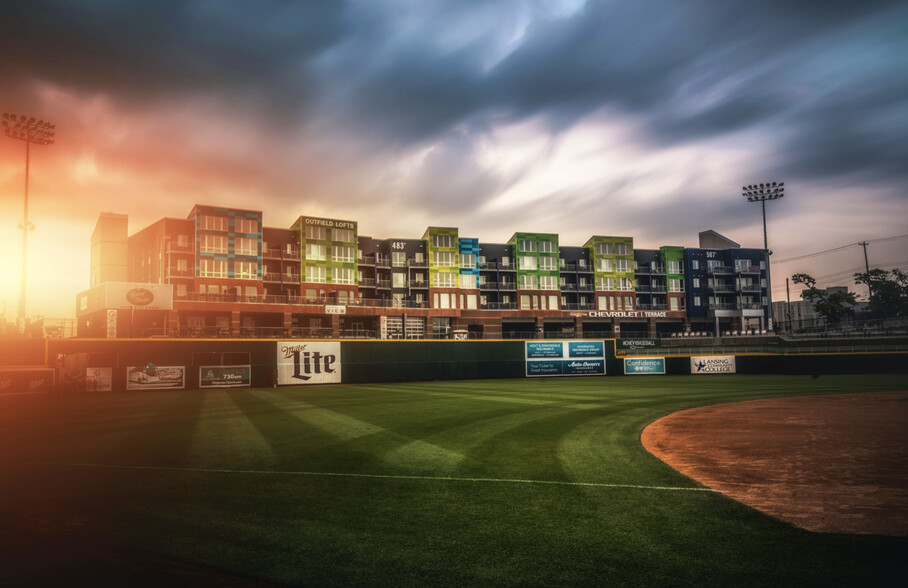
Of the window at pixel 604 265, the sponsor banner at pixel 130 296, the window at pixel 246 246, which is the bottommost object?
the sponsor banner at pixel 130 296

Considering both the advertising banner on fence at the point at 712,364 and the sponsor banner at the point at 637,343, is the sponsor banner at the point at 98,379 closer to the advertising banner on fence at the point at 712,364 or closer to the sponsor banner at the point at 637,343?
the advertising banner on fence at the point at 712,364

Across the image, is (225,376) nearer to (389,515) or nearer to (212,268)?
(212,268)

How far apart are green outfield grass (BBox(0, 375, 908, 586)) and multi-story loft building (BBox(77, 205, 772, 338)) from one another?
34572 millimetres

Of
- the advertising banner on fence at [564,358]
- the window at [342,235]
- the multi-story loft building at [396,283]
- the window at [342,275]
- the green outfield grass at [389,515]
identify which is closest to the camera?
the green outfield grass at [389,515]

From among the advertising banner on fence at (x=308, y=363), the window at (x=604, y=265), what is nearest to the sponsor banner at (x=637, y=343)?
the window at (x=604, y=265)

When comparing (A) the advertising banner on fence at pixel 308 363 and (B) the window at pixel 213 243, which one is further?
(B) the window at pixel 213 243

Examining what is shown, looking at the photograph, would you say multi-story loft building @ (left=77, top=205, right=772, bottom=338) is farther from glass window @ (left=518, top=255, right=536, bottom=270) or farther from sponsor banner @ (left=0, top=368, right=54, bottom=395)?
sponsor banner @ (left=0, top=368, right=54, bottom=395)

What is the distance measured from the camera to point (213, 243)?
62.0m

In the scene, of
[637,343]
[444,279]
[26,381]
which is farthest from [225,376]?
[637,343]

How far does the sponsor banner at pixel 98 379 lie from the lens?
33062 mm

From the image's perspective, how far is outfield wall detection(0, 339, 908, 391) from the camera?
33.7 m

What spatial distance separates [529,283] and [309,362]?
151ft

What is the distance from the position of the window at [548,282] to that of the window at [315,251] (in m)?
32.8

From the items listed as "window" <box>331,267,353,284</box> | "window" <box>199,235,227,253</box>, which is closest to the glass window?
"window" <box>331,267,353,284</box>
